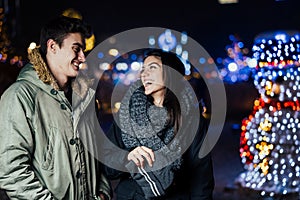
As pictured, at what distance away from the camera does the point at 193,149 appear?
2.17 metres

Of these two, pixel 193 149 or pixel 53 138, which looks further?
pixel 193 149

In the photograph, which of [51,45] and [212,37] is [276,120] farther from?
[212,37]

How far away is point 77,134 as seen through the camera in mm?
2029

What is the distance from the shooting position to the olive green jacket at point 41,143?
1915mm

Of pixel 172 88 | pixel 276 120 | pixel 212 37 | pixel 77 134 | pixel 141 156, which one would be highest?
pixel 172 88

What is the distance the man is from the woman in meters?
0.15

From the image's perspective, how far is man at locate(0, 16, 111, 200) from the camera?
192 cm

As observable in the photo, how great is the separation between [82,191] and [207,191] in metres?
0.53

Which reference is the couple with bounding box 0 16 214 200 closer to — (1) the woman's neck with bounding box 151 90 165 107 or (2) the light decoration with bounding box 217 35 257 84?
(1) the woman's neck with bounding box 151 90 165 107

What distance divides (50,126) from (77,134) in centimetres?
11

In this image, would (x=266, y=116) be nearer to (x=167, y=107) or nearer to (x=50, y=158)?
(x=167, y=107)

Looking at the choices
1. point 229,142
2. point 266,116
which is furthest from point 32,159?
point 229,142

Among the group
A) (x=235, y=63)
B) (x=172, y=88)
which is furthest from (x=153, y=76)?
(x=235, y=63)

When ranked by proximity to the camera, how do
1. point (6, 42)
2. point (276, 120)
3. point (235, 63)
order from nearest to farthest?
1. point (276, 120)
2. point (6, 42)
3. point (235, 63)
